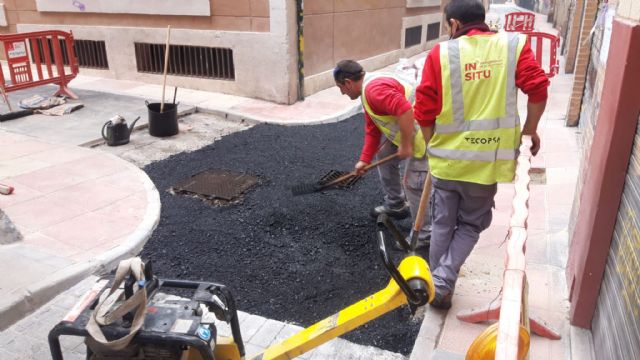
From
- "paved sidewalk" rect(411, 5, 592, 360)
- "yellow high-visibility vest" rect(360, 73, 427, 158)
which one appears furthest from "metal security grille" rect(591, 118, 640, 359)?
"yellow high-visibility vest" rect(360, 73, 427, 158)

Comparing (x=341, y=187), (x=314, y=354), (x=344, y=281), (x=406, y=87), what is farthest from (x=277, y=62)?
(x=314, y=354)

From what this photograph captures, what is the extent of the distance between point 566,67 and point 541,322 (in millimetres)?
11500

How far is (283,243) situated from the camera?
14.4ft

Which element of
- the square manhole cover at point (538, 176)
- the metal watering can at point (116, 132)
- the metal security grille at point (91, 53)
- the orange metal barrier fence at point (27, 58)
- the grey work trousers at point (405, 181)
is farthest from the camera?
the metal security grille at point (91, 53)

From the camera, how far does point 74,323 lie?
7.00ft

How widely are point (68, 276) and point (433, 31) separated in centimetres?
1647

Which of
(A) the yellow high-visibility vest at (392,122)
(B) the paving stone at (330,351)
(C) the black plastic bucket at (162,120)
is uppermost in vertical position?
(A) the yellow high-visibility vest at (392,122)

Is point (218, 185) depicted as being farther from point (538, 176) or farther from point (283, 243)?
point (538, 176)

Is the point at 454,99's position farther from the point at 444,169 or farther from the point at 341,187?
the point at 341,187

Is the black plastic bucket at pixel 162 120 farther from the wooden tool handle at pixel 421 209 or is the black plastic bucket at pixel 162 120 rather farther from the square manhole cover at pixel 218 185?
the wooden tool handle at pixel 421 209

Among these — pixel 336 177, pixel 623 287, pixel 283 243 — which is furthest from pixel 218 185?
pixel 623 287

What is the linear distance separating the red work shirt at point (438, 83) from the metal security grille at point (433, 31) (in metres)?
15.0

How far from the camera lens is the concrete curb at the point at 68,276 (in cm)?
335

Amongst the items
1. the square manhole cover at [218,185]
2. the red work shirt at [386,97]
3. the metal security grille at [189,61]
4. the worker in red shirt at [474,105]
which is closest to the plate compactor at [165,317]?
the worker in red shirt at [474,105]
